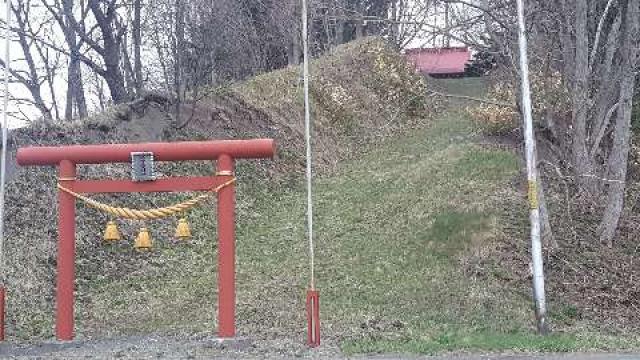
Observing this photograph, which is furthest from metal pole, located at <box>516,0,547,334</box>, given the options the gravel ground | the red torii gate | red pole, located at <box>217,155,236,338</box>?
red pole, located at <box>217,155,236,338</box>

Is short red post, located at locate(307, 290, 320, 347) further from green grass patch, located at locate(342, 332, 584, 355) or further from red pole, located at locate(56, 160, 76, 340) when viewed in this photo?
red pole, located at locate(56, 160, 76, 340)

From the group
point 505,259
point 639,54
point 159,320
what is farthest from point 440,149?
point 159,320

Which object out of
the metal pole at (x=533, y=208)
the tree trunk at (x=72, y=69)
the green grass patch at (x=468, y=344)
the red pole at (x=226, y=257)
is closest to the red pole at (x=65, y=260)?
the red pole at (x=226, y=257)

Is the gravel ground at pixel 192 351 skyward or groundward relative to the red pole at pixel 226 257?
groundward

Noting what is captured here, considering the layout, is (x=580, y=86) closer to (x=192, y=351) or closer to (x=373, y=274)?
(x=373, y=274)

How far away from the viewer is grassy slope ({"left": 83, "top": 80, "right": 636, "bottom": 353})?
43.7 feet

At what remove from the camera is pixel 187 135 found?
961 inches

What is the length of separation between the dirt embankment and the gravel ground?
136cm

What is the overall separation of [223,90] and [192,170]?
5512 millimetres

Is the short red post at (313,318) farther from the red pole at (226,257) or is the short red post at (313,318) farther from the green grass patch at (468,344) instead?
the red pole at (226,257)

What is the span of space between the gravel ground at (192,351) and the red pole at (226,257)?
0.31 m

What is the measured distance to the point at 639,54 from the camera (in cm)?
1861

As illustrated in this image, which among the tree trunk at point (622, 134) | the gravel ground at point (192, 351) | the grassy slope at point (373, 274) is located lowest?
the gravel ground at point (192, 351)

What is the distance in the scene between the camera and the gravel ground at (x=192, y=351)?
36.4ft
